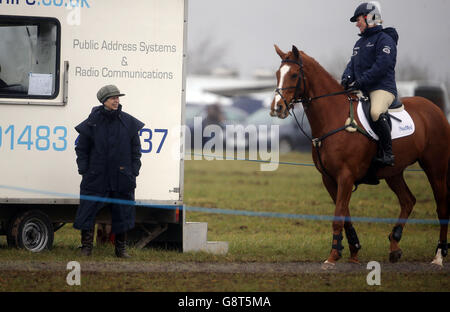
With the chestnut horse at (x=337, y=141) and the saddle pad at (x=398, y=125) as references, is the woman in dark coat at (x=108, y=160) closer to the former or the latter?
the chestnut horse at (x=337, y=141)

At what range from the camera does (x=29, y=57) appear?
380 inches

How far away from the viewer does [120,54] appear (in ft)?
31.4

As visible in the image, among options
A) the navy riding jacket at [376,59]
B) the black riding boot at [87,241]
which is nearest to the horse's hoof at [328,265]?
the navy riding jacket at [376,59]

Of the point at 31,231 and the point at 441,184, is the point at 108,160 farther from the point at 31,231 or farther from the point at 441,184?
the point at 441,184

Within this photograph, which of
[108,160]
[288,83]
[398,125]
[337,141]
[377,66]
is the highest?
[377,66]

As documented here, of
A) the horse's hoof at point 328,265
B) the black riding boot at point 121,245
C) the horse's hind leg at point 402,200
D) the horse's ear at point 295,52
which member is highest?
the horse's ear at point 295,52

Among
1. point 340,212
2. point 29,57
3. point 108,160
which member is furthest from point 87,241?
point 340,212

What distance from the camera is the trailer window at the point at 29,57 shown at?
9.54m

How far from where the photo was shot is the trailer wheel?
9547 millimetres

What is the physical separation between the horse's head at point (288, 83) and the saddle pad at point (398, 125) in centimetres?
82

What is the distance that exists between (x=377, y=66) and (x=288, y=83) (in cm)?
114

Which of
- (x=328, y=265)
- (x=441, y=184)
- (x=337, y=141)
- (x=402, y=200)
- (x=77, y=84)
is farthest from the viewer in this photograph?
(x=402, y=200)

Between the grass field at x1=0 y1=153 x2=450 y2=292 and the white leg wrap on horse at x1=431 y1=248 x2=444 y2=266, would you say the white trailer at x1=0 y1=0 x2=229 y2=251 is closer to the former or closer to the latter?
the grass field at x1=0 y1=153 x2=450 y2=292
